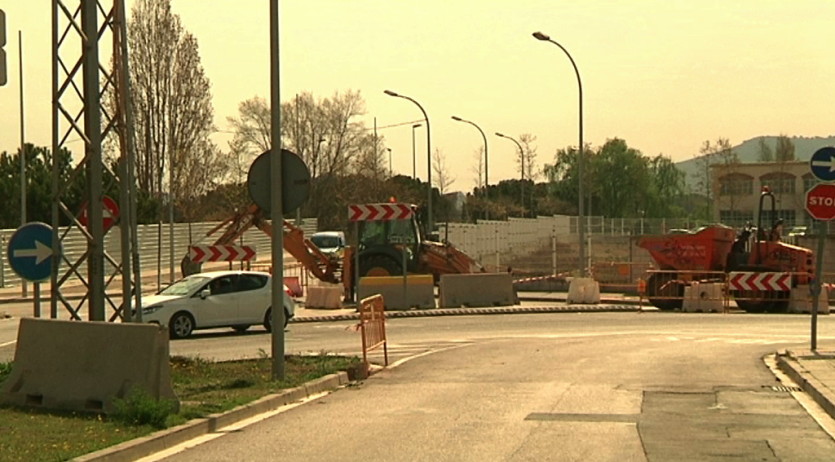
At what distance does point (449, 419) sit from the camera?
1327 cm

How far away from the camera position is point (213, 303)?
28.1m

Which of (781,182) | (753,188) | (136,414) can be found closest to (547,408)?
(136,414)

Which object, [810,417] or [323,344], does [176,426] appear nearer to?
[810,417]

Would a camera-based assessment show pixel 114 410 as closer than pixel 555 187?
Yes

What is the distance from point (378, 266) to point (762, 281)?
12311 mm

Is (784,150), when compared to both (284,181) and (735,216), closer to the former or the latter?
(735,216)

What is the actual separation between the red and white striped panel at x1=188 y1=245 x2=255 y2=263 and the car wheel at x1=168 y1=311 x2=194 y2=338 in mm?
7249

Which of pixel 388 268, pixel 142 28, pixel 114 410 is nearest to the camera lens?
pixel 114 410

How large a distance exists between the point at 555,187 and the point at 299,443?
354 feet

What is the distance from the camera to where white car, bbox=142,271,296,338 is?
27.5 metres

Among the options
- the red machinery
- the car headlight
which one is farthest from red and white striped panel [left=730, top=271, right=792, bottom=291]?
the car headlight

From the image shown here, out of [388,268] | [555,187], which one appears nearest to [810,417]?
[388,268]

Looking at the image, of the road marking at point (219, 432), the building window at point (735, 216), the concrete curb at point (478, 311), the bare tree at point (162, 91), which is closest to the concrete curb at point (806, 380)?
the road marking at point (219, 432)

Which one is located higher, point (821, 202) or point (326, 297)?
point (821, 202)
